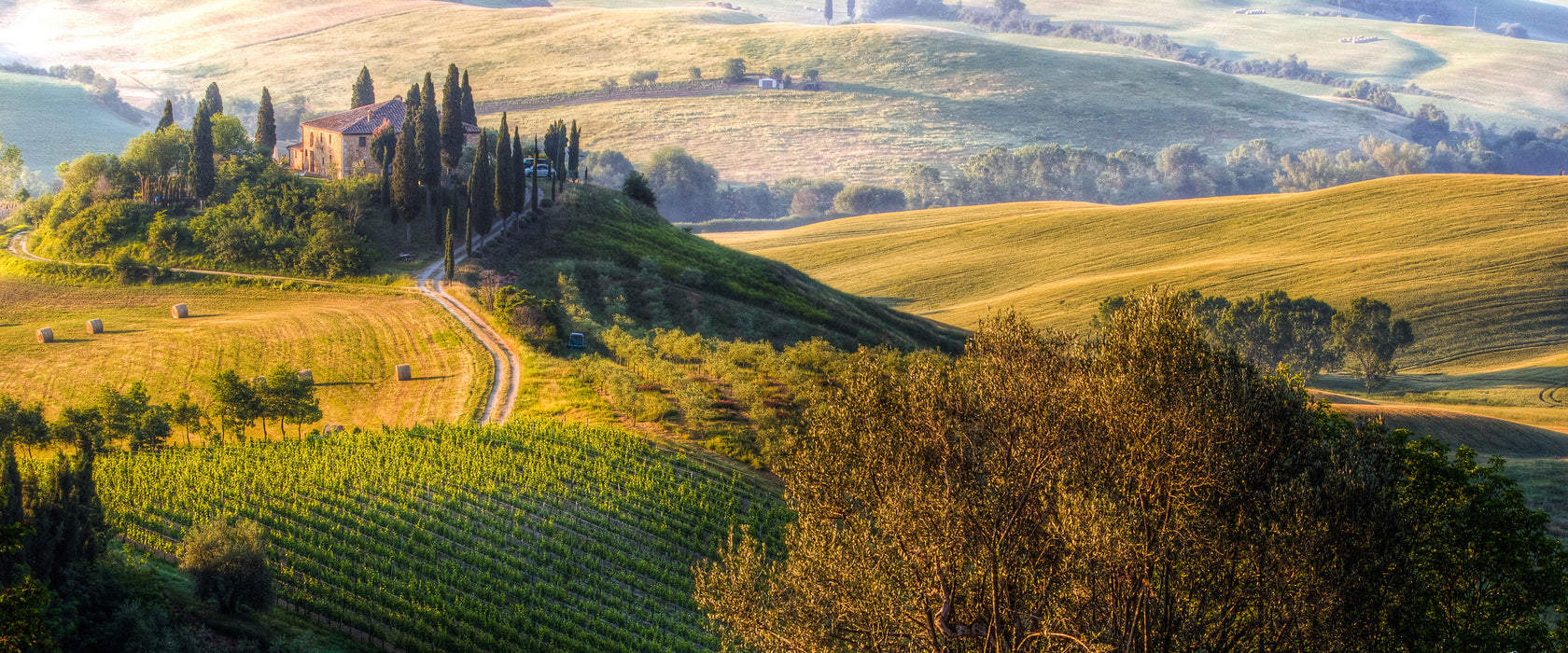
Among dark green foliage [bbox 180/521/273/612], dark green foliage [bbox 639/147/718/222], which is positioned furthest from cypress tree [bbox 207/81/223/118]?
dark green foliage [bbox 180/521/273/612]

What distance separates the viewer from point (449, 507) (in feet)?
117

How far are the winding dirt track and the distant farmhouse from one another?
1690 centimetres

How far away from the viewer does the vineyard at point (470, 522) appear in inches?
1138

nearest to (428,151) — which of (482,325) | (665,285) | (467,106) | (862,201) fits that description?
(482,325)

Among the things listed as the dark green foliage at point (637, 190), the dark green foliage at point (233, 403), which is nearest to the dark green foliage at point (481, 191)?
the dark green foliage at point (637, 190)

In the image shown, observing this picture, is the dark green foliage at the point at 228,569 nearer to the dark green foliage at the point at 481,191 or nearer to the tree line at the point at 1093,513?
the tree line at the point at 1093,513

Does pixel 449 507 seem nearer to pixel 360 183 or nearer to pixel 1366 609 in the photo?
pixel 1366 609

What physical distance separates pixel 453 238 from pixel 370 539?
47650 mm

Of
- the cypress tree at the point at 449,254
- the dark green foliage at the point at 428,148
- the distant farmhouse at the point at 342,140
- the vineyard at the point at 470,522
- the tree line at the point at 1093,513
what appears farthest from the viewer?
the distant farmhouse at the point at 342,140

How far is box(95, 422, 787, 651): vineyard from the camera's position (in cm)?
2891

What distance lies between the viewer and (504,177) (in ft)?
250

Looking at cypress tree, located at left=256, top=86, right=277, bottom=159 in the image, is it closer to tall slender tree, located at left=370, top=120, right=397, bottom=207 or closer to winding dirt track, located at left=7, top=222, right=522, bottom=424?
tall slender tree, located at left=370, top=120, right=397, bottom=207

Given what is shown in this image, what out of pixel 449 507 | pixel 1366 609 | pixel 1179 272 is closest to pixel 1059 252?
pixel 1179 272

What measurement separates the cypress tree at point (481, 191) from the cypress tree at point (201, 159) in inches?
892
